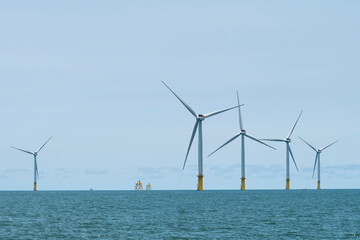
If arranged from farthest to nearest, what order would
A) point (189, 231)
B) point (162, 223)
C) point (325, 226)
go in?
point (162, 223) < point (325, 226) < point (189, 231)

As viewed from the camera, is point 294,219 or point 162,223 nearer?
point 162,223

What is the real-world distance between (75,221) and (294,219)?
128ft

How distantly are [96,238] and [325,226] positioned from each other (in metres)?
36.7

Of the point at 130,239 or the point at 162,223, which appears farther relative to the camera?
the point at 162,223

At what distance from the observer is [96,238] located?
7200 cm

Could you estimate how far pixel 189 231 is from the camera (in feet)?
262

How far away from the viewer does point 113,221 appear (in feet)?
320

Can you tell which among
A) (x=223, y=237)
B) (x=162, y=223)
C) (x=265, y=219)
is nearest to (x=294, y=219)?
(x=265, y=219)

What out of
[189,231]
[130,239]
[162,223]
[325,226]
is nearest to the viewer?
[130,239]

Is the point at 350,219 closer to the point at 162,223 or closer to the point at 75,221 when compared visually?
the point at 162,223

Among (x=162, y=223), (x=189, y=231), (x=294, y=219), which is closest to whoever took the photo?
(x=189, y=231)

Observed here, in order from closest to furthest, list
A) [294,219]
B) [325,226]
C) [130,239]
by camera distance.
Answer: [130,239], [325,226], [294,219]

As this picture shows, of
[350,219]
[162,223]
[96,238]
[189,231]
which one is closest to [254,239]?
[189,231]

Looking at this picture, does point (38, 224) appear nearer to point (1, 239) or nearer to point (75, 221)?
point (75, 221)
